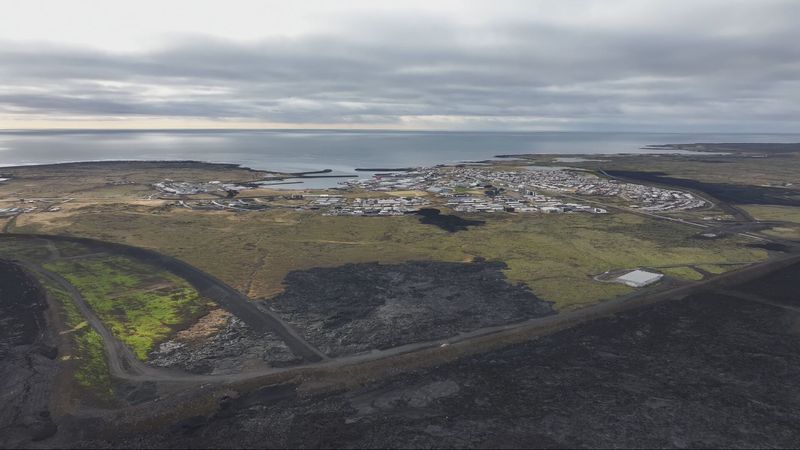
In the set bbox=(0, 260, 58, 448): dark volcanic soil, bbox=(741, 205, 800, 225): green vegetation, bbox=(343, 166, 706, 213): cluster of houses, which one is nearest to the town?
bbox=(343, 166, 706, 213): cluster of houses

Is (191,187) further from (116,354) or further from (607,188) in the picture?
(607,188)

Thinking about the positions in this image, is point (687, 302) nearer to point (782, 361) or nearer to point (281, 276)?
point (782, 361)

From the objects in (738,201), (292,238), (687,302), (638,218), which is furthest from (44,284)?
(738,201)

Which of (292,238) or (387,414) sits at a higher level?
(292,238)

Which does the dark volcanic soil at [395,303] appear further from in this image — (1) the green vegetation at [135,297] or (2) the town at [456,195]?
(2) the town at [456,195]

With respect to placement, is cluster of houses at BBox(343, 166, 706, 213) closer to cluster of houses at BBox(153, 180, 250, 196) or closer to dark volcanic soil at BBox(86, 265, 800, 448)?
cluster of houses at BBox(153, 180, 250, 196)

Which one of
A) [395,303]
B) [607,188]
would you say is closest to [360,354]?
[395,303]
